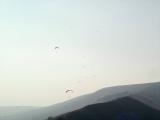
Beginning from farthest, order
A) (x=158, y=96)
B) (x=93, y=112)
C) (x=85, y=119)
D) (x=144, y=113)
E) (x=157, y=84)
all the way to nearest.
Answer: (x=157, y=84)
(x=158, y=96)
(x=144, y=113)
(x=93, y=112)
(x=85, y=119)

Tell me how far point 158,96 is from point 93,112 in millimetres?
85995

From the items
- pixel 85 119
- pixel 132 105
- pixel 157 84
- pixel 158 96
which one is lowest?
pixel 85 119

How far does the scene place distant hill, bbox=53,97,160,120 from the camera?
70000mm

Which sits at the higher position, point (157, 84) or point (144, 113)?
Answer: point (157, 84)

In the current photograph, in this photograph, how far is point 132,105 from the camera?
85188 mm

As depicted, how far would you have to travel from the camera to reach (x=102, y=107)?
77.4 meters

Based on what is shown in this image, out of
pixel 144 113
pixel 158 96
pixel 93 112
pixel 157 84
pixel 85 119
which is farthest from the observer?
pixel 157 84

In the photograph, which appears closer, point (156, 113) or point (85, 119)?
point (85, 119)

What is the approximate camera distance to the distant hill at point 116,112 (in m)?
70.0

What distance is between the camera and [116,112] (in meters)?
75.0

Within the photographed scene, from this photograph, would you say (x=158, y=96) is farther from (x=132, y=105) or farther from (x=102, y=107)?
(x=102, y=107)

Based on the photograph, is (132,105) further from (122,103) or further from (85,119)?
(85,119)

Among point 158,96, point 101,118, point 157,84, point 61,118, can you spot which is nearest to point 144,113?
point 101,118

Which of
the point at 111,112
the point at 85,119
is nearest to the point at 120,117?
the point at 111,112
